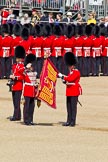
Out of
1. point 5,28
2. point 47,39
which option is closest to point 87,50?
point 47,39

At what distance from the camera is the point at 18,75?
16.4 meters

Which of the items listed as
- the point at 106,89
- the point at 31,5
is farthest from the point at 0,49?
the point at 31,5

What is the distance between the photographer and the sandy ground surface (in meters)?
12.3

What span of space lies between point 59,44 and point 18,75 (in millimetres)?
10086

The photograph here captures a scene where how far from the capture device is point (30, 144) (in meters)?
13.4

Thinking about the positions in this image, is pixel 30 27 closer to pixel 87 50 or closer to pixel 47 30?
pixel 47 30

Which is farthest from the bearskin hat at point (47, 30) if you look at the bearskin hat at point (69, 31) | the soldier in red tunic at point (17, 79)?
the soldier in red tunic at point (17, 79)

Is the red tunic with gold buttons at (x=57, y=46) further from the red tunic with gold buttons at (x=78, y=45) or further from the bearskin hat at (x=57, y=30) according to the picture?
the red tunic with gold buttons at (x=78, y=45)

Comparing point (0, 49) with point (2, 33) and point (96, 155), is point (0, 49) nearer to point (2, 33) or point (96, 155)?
Answer: point (2, 33)

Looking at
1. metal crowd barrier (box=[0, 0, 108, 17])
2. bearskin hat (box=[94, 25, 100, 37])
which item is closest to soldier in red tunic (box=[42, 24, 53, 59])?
bearskin hat (box=[94, 25, 100, 37])

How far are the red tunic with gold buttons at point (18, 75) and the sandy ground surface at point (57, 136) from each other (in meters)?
0.73

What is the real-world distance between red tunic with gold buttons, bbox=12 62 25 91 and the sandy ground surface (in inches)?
28.7

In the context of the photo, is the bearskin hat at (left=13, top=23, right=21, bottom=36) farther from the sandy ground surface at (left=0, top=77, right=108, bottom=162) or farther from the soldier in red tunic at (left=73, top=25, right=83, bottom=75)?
the sandy ground surface at (left=0, top=77, right=108, bottom=162)

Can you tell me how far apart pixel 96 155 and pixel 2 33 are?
14.0 meters
